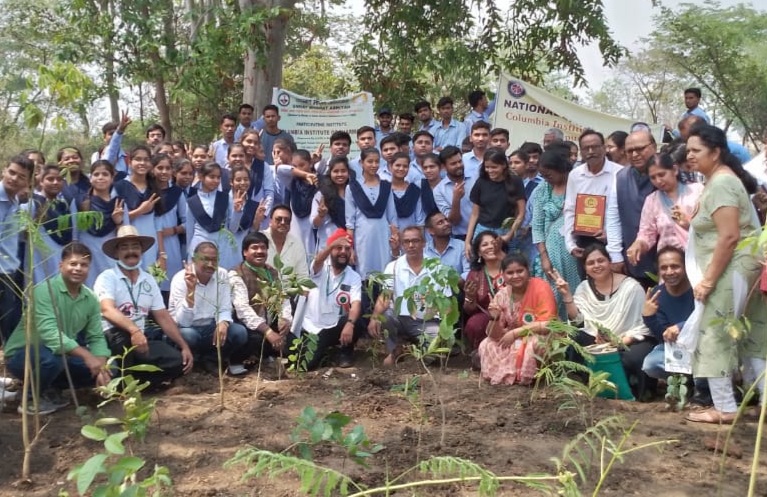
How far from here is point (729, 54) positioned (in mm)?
19375

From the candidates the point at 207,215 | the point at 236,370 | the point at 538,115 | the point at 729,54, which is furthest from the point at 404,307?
the point at 729,54

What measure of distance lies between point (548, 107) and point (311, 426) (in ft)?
21.8

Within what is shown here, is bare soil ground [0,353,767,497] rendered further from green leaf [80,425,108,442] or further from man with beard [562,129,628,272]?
man with beard [562,129,628,272]

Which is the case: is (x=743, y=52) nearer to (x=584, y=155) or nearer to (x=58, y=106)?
(x=584, y=155)

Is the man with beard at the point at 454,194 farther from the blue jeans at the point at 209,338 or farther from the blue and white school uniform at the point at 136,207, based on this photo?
the blue and white school uniform at the point at 136,207

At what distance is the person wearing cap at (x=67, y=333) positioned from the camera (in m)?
4.42

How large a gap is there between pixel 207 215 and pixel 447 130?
332 cm

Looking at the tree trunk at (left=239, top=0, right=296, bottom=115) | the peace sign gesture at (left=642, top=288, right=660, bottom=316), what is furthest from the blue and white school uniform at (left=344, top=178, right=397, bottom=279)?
the tree trunk at (left=239, top=0, right=296, bottom=115)

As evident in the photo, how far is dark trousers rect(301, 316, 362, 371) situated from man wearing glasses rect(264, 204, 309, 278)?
20.1 inches

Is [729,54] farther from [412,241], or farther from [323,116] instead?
[412,241]

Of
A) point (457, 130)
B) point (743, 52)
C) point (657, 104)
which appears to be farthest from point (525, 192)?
point (657, 104)

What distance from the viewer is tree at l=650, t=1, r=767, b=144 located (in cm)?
1923

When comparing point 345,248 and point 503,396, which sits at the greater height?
point 345,248

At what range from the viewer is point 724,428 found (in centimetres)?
416
